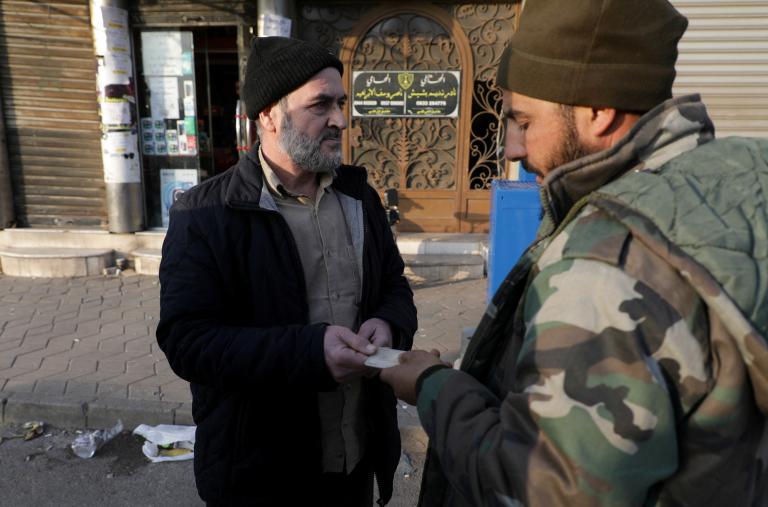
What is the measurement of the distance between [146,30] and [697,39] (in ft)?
A: 21.7

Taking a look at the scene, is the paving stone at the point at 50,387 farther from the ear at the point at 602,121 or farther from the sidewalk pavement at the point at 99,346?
the ear at the point at 602,121

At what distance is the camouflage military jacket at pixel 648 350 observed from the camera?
837mm

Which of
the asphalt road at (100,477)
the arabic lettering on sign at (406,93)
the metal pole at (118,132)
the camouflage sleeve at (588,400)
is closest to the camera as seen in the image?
the camouflage sleeve at (588,400)

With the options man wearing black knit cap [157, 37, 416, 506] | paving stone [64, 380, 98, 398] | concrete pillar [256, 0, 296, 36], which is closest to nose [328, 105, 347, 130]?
man wearing black knit cap [157, 37, 416, 506]

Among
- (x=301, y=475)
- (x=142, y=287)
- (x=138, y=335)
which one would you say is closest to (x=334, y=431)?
→ (x=301, y=475)

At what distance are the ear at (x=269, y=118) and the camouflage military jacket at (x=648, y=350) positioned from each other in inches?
51.7

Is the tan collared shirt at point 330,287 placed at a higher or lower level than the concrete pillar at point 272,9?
lower

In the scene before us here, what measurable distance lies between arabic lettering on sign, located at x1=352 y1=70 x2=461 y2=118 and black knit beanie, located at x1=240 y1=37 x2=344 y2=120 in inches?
203

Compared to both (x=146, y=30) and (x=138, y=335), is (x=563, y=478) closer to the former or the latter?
(x=138, y=335)

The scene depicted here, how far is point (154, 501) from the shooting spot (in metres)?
2.96

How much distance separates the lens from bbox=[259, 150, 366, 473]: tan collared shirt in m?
1.92

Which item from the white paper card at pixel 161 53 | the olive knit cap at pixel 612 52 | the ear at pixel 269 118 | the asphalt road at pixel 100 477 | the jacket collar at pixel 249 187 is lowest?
Result: the asphalt road at pixel 100 477

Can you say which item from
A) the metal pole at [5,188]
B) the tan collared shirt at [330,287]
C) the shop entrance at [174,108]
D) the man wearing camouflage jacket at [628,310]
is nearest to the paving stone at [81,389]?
the tan collared shirt at [330,287]

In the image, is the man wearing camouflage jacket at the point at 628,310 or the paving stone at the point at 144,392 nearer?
the man wearing camouflage jacket at the point at 628,310
